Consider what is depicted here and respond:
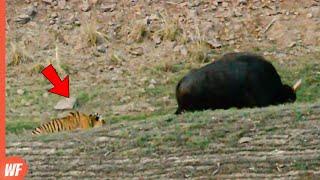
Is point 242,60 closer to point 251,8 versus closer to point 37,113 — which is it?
point 37,113

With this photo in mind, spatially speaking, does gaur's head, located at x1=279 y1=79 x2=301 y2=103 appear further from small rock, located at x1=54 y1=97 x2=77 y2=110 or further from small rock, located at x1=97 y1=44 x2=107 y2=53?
small rock, located at x1=97 y1=44 x2=107 y2=53

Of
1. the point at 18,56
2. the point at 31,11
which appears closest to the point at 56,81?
the point at 18,56

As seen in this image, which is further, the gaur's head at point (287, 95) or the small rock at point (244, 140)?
the gaur's head at point (287, 95)

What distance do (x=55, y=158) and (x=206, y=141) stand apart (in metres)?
0.97

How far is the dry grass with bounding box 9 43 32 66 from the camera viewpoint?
13844 millimetres

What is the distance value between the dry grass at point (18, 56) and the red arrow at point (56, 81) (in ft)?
1.90

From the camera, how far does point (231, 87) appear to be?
10.1 metres

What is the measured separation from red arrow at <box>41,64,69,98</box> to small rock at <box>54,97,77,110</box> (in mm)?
261

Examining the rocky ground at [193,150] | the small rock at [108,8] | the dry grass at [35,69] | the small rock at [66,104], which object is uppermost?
the small rock at [108,8]

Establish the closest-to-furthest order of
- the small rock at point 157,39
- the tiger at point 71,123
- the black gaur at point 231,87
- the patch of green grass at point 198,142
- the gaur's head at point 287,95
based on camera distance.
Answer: the patch of green grass at point 198,142 < the tiger at point 71,123 < the black gaur at point 231,87 < the gaur's head at point 287,95 < the small rock at point 157,39

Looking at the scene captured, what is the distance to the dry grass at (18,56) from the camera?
13844 millimetres

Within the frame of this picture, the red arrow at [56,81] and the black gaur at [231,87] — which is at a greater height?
the black gaur at [231,87]

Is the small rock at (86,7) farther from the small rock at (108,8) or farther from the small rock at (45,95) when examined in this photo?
the small rock at (45,95)

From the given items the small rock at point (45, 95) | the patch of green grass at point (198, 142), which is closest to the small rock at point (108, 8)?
the small rock at point (45, 95)
